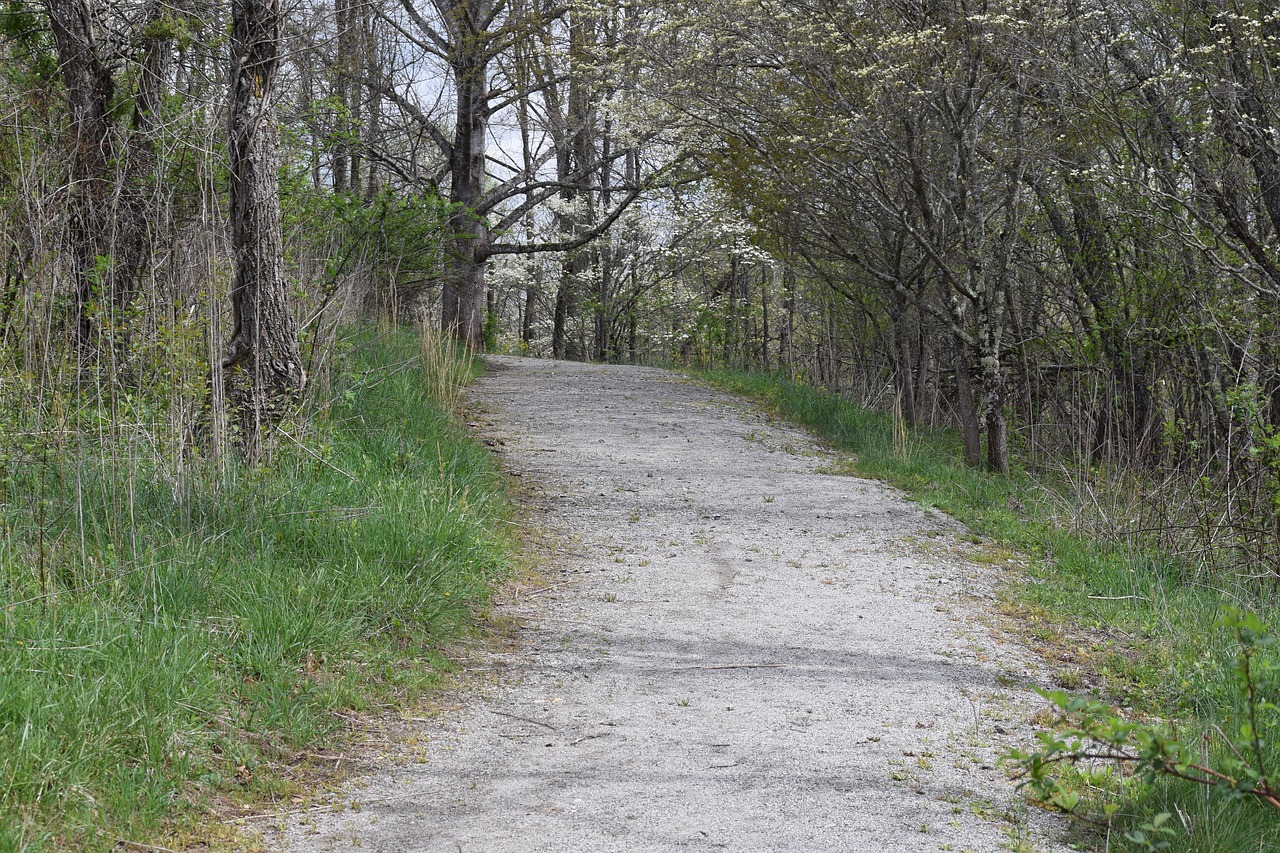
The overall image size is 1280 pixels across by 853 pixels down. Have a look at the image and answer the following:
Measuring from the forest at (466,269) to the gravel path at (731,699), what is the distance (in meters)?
0.46

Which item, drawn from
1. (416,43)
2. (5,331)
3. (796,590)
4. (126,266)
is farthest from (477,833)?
(416,43)

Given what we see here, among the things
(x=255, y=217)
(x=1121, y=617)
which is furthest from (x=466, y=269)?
(x=1121, y=617)

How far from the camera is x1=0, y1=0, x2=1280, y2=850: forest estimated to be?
159 inches

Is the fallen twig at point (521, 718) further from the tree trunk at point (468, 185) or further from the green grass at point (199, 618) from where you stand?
the tree trunk at point (468, 185)

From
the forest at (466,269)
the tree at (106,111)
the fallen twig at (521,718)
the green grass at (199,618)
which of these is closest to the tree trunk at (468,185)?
the forest at (466,269)

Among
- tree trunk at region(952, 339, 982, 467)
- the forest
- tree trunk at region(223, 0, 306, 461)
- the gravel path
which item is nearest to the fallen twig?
the gravel path

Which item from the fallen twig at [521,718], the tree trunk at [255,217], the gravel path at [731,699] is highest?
the tree trunk at [255,217]

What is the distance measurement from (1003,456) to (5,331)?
24.8 ft

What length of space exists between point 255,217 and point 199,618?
2894mm

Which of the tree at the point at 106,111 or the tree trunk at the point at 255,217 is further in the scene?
the tree at the point at 106,111

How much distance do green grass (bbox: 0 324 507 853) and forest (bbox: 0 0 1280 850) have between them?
0.07ft

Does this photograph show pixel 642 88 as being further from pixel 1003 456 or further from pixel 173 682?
pixel 173 682

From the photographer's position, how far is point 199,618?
396cm

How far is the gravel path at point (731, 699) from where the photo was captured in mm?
3135
